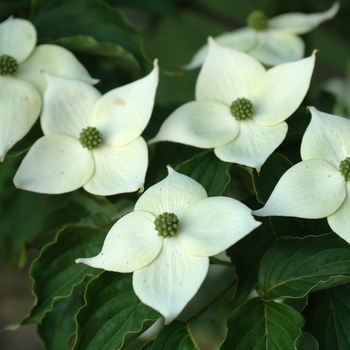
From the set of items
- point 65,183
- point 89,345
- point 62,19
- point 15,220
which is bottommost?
point 15,220

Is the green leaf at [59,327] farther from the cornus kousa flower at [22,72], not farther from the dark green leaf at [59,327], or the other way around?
the cornus kousa flower at [22,72]

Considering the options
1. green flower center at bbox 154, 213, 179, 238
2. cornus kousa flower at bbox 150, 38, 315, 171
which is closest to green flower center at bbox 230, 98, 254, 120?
cornus kousa flower at bbox 150, 38, 315, 171

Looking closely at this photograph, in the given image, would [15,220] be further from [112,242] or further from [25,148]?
[112,242]

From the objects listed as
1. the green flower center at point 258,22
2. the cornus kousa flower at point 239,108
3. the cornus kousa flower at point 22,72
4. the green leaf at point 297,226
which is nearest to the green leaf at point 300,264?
the green leaf at point 297,226

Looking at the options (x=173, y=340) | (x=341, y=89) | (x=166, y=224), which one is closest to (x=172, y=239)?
(x=166, y=224)

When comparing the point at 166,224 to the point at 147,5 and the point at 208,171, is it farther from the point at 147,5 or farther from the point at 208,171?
the point at 147,5

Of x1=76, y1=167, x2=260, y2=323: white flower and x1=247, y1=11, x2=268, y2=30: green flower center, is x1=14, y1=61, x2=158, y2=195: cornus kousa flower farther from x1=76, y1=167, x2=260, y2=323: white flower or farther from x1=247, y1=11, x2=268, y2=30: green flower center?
x1=247, y1=11, x2=268, y2=30: green flower center

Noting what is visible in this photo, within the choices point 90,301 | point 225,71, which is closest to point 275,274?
point 90,301
